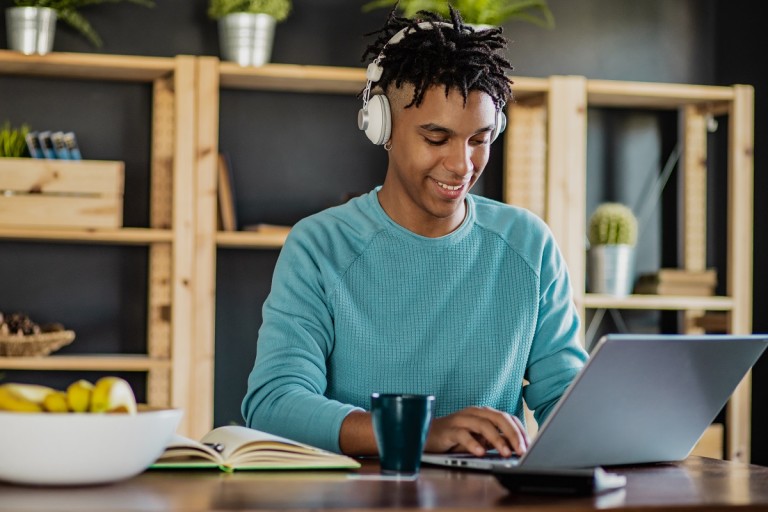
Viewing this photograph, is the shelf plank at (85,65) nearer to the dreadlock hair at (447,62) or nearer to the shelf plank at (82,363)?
the shelf plank at (82,363)

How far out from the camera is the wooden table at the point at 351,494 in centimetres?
103

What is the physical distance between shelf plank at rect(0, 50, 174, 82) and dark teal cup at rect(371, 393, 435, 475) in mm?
2257

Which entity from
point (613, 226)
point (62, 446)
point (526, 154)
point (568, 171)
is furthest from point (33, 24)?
point (62, 446)

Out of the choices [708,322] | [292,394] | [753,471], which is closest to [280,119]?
[708,322]

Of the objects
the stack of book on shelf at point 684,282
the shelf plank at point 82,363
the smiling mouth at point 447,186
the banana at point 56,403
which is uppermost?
the smiling mouth at point 447,186

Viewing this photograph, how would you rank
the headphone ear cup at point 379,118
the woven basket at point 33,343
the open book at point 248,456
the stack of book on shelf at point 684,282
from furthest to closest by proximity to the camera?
the stack of book on shelf at point 684,282, the woven basket at point 33,343, the headphone ear cup at point 379,118, the open book at point 248,456

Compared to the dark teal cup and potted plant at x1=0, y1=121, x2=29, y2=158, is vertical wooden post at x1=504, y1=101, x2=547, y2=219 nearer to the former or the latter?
potted plant at x1=0, y1=121, x2=29, y2=158

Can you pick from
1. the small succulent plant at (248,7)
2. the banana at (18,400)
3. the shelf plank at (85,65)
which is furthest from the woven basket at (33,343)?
the banana at (18,400)

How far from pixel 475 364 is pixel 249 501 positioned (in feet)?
2.79

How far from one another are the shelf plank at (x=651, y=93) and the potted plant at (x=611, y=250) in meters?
0.36

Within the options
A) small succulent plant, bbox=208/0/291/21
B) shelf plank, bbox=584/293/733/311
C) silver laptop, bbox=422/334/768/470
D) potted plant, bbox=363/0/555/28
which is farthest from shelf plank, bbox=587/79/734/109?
silver laptop, bbox=422/334/768/470

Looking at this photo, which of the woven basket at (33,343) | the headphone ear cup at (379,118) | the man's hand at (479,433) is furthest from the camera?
the woven basket at (33,343)

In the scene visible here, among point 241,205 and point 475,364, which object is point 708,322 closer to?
point 241,205

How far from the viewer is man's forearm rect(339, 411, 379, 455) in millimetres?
1468
